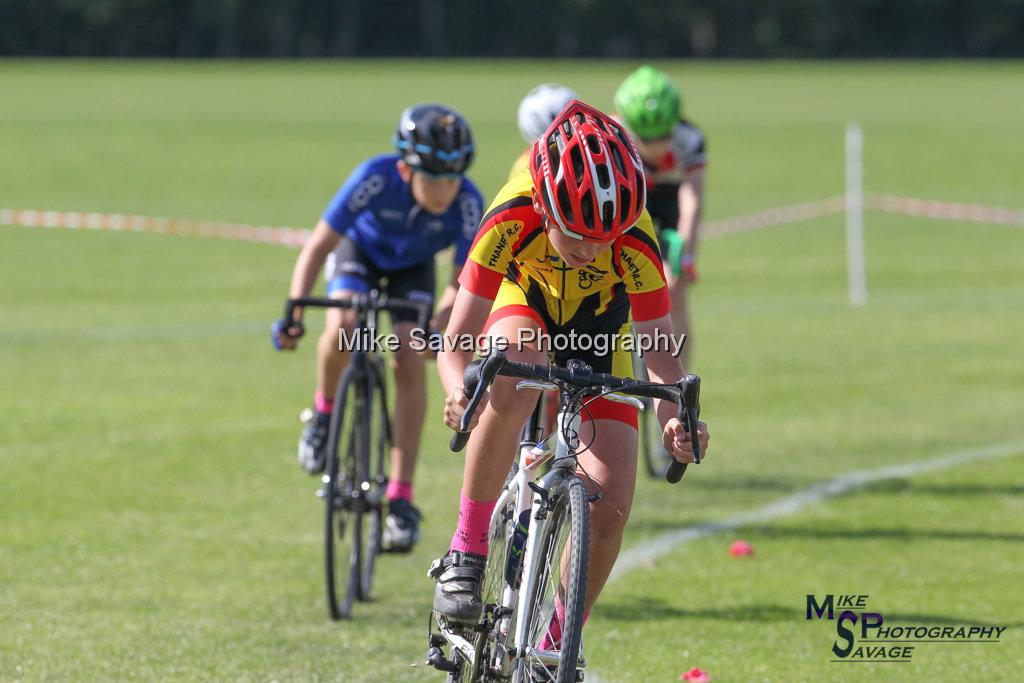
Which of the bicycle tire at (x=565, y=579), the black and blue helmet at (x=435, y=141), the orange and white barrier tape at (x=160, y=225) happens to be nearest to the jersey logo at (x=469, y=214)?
the black and blue helmet at (x=435, y=141)

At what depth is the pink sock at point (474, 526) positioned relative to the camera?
511 centimetres

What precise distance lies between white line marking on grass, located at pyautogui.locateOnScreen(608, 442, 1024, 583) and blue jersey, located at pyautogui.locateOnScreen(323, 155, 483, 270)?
1857 millimetres

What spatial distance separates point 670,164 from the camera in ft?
32.1

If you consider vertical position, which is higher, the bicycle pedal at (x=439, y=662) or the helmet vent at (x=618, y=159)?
the helmet vent at (x=618, y=159)

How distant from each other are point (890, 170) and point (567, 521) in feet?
99.2

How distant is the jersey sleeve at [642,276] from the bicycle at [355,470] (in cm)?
200

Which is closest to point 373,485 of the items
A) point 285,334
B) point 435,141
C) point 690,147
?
point 285,334

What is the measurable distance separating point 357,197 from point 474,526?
2653 millimetres

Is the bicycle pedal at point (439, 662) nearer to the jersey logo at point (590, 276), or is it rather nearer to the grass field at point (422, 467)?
the grass field at point (422, 467)

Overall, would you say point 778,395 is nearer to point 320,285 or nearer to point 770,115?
point 320,285

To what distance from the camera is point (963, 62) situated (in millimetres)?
94875

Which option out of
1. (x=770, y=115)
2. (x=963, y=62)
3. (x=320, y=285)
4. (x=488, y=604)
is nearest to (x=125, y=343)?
(x=320, y=285)

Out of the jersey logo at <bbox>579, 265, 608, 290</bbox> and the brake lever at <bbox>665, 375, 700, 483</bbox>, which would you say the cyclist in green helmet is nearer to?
the jersey logo at <bbox>579, 265, 608, 290</bbox>

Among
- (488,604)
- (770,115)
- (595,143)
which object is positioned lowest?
(488,604)
